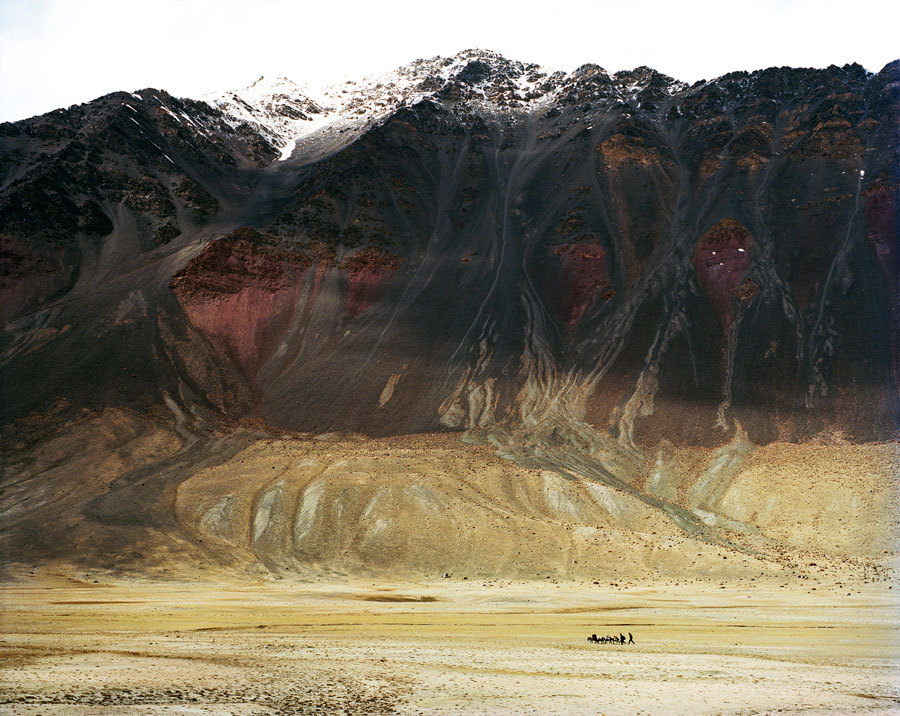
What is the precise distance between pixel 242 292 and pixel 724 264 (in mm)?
50534

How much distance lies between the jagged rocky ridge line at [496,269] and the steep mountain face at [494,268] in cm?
32

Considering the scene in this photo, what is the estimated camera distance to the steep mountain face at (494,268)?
222 ft

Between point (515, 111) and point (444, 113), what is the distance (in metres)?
13.0

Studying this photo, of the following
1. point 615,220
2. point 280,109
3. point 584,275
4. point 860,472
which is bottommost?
point 860,472

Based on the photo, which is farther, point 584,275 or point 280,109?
point 280,109

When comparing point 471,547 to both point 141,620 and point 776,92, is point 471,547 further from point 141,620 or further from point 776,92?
point 776,92

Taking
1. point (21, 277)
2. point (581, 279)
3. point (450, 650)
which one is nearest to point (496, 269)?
point (581, 279)

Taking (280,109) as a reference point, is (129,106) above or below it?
below

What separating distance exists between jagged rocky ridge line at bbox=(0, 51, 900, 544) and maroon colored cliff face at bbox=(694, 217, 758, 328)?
14.2 inches

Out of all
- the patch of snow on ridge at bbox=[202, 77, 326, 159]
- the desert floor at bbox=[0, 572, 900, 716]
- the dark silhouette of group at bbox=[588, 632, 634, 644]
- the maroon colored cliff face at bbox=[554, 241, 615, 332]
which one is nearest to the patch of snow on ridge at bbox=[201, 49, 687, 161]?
the patch of snow on ridge at bbox=[202, 77, 326, 159]

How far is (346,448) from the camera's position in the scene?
199ft

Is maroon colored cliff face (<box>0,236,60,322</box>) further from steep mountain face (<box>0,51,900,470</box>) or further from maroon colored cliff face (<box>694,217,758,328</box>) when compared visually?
maroon colored cliff face (<box>694,217,758,328</box>)

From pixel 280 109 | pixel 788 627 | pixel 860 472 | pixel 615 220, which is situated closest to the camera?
pixel 788 627

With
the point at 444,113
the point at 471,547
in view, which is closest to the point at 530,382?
the point at 471,547
